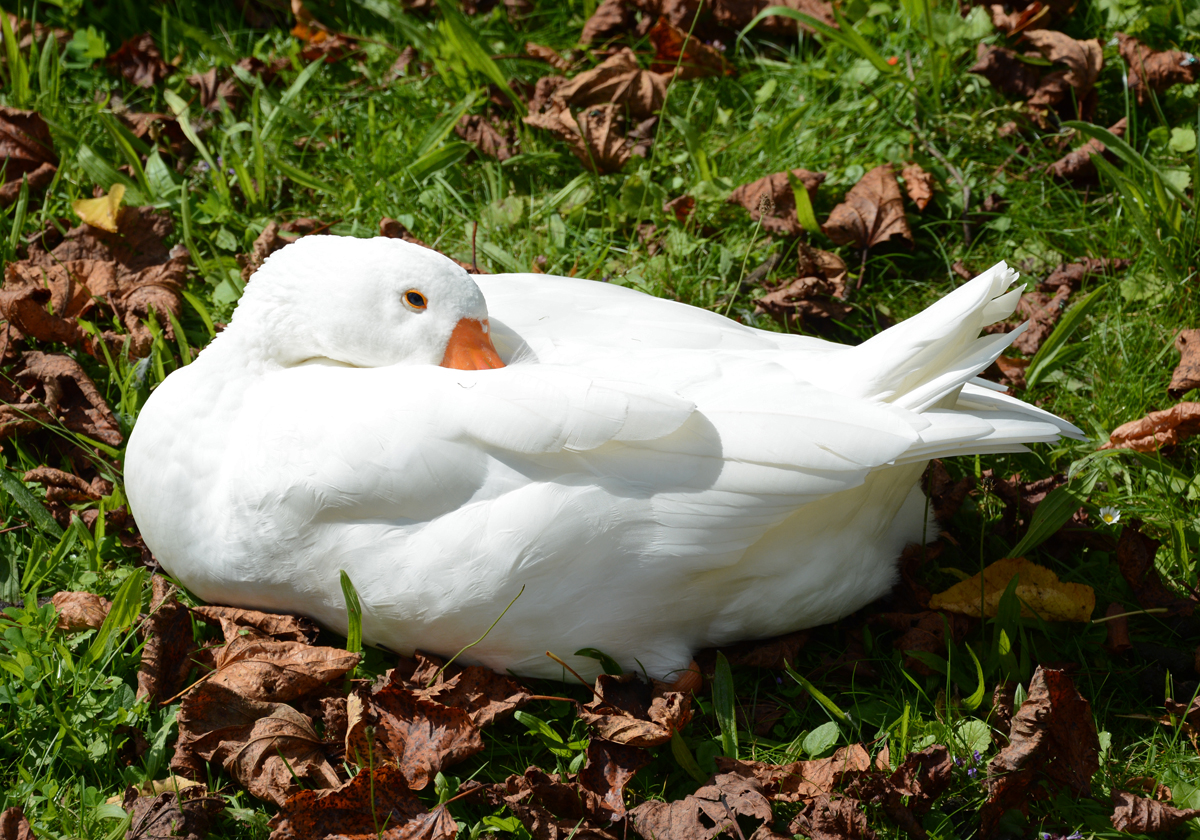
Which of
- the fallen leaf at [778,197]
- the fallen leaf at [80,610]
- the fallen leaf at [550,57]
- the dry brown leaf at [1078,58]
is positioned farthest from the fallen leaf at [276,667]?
the dry brown leaf at [1078,58]

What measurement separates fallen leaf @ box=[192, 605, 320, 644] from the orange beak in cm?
79

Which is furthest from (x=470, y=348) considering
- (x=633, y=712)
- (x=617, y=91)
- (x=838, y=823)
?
(x=617, y=91)

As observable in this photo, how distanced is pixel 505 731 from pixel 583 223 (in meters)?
2.19

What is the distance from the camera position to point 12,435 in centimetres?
322

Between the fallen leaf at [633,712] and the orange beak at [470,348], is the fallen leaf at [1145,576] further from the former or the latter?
the orange beak at [470,348]

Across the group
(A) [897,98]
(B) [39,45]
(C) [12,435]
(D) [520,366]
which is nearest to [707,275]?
(A) [897,98]

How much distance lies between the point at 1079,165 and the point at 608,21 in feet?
7.07

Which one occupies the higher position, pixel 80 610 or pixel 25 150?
pixel 25 150

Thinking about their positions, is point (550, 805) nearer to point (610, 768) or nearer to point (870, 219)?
point (610, 768)

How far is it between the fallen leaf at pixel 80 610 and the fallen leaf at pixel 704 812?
5.03 feet

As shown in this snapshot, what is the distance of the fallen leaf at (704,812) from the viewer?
231 centimetres

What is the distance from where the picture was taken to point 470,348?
2602mm

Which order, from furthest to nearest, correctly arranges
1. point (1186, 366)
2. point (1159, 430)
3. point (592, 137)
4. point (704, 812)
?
point (592, 137)
point (1186, 366)
point (1159, 430)
point (704, 812)

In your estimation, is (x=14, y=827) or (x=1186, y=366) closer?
(x=14, y=827)
